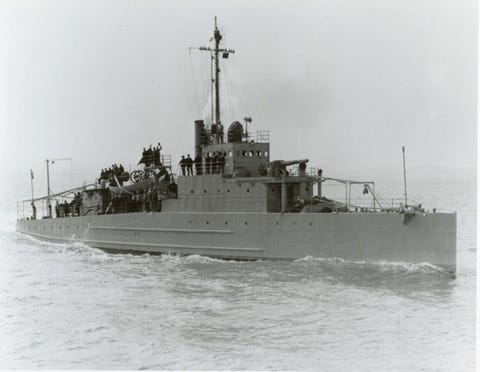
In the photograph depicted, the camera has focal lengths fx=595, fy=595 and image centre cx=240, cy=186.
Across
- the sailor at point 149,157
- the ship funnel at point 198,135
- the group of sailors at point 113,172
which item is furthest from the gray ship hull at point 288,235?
the ship funnel at point 198,135

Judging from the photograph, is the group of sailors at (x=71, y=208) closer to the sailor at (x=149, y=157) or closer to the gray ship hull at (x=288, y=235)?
the gray ship hull at (x=288, y=235)

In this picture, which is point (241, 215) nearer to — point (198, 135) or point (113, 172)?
point (198, 135)

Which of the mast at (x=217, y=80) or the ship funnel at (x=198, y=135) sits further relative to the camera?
the ship funnel at (x=198, y=135)

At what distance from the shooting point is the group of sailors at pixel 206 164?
26.1 metres

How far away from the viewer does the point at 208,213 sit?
25.3 m

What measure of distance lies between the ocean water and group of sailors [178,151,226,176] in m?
4.02

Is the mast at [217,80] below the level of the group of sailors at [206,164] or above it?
above

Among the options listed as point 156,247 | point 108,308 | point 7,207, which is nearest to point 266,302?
point 108,308

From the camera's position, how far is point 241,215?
2438 cm

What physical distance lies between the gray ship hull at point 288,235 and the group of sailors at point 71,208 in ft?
12.6

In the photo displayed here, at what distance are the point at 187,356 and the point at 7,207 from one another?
4937cm

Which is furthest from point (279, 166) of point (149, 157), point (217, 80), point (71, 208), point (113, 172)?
point (71, 208)

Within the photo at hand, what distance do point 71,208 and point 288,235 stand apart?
49.3ft

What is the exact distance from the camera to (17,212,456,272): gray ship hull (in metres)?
21.4
